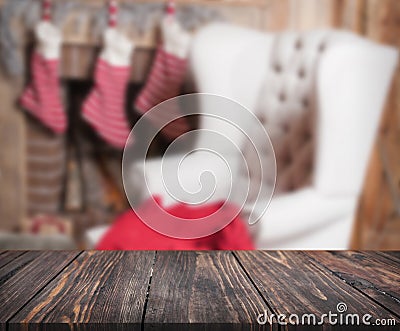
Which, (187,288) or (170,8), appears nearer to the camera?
(187,288)

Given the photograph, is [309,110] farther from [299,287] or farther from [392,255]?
[299,287]

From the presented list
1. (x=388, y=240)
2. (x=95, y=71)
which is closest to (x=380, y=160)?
(x=388, y=240)

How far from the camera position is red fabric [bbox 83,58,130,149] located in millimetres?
2512

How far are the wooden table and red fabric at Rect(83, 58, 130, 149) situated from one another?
199cm

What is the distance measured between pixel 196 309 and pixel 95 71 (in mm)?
2255

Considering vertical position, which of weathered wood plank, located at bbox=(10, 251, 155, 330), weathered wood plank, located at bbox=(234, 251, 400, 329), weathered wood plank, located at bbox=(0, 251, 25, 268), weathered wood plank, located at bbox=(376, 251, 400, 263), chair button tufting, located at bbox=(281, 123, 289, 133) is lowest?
weathered wood plank, located at bbox=(0, 251, 25, 268)

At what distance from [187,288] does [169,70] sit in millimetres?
2038

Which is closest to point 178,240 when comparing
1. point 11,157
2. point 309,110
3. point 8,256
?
point 8,256

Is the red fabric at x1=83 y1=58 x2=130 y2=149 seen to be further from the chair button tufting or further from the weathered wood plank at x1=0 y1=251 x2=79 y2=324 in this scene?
the weathered wood plank at x1=0 y1=251 x2=79 y2=324

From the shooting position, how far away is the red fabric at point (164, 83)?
2.43 meters

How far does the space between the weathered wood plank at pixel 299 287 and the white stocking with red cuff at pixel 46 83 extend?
2.06 meters

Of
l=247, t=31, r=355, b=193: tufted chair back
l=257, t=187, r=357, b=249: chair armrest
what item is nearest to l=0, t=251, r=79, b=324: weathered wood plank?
l=257, t=187, r=357, b=249: chair armrest

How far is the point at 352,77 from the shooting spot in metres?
1.46

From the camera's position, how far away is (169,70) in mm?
2443
